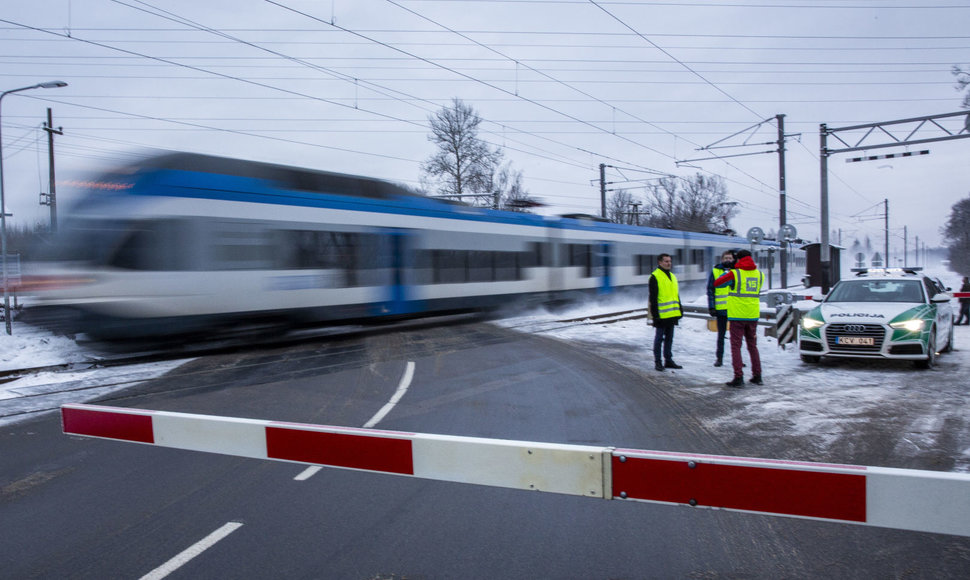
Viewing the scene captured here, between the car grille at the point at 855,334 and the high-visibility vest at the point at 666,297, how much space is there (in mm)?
2343

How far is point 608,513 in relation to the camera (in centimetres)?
392

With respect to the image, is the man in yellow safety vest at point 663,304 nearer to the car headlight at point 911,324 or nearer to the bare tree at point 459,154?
the car headlight at point 911,324

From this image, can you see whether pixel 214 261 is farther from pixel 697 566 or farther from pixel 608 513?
pixel 697 566

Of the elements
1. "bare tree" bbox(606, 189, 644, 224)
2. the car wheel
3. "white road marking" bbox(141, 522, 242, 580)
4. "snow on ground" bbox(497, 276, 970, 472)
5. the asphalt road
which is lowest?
"snow on ground" bbox(497, 276, 970, 472)

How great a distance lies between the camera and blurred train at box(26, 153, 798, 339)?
10023 millimetres

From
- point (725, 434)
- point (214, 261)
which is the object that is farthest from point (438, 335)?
point (725, 434)

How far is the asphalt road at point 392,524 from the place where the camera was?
318 centimetres

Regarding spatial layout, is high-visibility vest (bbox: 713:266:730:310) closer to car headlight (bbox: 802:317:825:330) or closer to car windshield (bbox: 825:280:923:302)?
car headlight (bbox: 802:317:825:330)

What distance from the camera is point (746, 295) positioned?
8336 millimetres

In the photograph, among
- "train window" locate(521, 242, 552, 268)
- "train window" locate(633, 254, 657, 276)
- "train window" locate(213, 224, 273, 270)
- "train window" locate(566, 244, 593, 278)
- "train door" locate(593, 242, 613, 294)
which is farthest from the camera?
"train window" locate(633, 254, 657, 276)

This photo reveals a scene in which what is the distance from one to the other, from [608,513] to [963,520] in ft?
7.05

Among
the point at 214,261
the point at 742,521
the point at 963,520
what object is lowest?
the point at 742,521

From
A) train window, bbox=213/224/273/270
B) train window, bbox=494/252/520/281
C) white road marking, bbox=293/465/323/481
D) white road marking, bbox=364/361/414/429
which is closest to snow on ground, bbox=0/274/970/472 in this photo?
train window, bbox=213/224/273/270

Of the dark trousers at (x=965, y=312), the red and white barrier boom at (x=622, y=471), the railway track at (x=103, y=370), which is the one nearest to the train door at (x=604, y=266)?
the railway track at (x=103, y=370)
